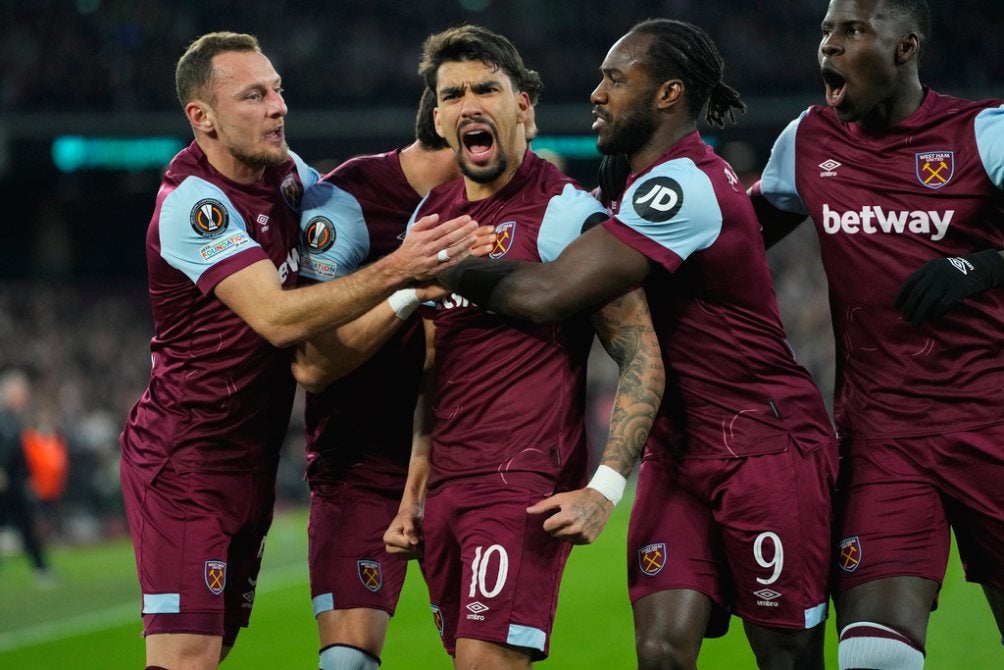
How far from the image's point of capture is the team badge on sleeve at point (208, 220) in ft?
16.2

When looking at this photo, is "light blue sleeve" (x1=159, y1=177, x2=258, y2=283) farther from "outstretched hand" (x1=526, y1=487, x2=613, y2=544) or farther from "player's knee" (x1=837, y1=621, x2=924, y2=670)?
"player's knee" (x1=837, y1=621, x2=924, y2=670)

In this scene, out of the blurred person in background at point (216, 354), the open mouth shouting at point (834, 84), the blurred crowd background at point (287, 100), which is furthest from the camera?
the blurred crowd background at point (287, 100)

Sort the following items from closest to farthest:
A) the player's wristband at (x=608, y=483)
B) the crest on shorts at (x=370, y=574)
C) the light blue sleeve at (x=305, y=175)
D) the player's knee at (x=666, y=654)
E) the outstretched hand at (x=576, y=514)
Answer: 1. the outstretched hand at (x=576, y=514)
2. the player's wristband at (x=608, y=483)
3. the player's knee at (x=666, y=654)
4. the crest on shorts at (x=370, y=574)
5. the light blue sleeve at (x=305, y=175)

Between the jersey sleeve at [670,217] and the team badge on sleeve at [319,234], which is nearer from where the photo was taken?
the jersey sleeve at [670,217]

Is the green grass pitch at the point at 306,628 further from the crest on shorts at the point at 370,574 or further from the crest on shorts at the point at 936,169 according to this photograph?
the crest on shorts at the point at 936,169

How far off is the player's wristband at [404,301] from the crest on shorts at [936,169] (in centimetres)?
183

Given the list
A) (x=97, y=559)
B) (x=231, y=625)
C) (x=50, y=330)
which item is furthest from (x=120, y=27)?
(x=231, y=625)

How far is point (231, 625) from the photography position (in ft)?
17.6

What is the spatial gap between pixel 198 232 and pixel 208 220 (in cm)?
6

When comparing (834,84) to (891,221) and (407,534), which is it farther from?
(407,534)

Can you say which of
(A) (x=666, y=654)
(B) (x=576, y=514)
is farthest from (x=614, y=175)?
(A) (x=666, y=654)

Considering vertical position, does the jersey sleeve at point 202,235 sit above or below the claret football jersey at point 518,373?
above

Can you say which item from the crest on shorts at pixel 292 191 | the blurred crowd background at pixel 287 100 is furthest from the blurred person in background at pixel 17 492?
the crest on shorts at pixel 292 191

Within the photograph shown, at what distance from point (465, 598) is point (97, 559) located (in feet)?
42.4
